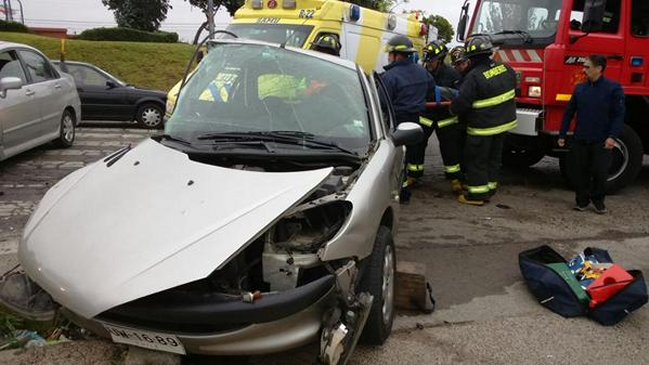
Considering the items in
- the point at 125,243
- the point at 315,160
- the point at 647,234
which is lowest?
the point at 647,234

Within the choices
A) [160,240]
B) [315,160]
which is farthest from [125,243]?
[315,160]

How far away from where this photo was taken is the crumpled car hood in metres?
2.47

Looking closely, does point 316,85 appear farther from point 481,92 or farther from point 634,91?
point 634,91

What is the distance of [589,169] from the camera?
6.77 meters

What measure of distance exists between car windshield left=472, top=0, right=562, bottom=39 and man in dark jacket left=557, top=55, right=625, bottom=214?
1025 mm

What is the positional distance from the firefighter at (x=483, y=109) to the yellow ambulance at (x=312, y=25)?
2.74 metres

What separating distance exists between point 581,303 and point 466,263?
121 centimetres

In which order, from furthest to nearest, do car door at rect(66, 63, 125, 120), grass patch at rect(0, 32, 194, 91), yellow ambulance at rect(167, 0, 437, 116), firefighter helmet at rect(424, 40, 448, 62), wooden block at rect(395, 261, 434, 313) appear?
grass patch at rect(0, 32, 194, 91) < car door at rect(66, 63, 125, 120) < yellow ambulance at rect(167, 0, 437, 116) < firefighter helmet at rect(424, 40, 448, 62) < wooden block at rect(395, 261, 434, 313)

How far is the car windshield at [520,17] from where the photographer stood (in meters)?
7.22

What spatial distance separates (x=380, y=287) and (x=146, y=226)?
1274 millimetres

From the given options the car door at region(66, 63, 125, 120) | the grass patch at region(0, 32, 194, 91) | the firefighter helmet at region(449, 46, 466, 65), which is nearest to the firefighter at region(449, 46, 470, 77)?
the firefighter helmet at region(449, 46, 466, 65)

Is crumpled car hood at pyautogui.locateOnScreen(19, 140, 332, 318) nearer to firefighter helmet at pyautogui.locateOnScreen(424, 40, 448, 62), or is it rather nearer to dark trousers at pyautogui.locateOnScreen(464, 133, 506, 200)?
dark trousers at pyautogui.locateOnScreen(464, 133, 506, 200)

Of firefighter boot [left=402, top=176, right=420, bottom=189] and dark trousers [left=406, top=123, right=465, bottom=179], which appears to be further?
dark trousers [left=406, top=123, right=465, bottom=179]

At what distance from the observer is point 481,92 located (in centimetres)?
675
